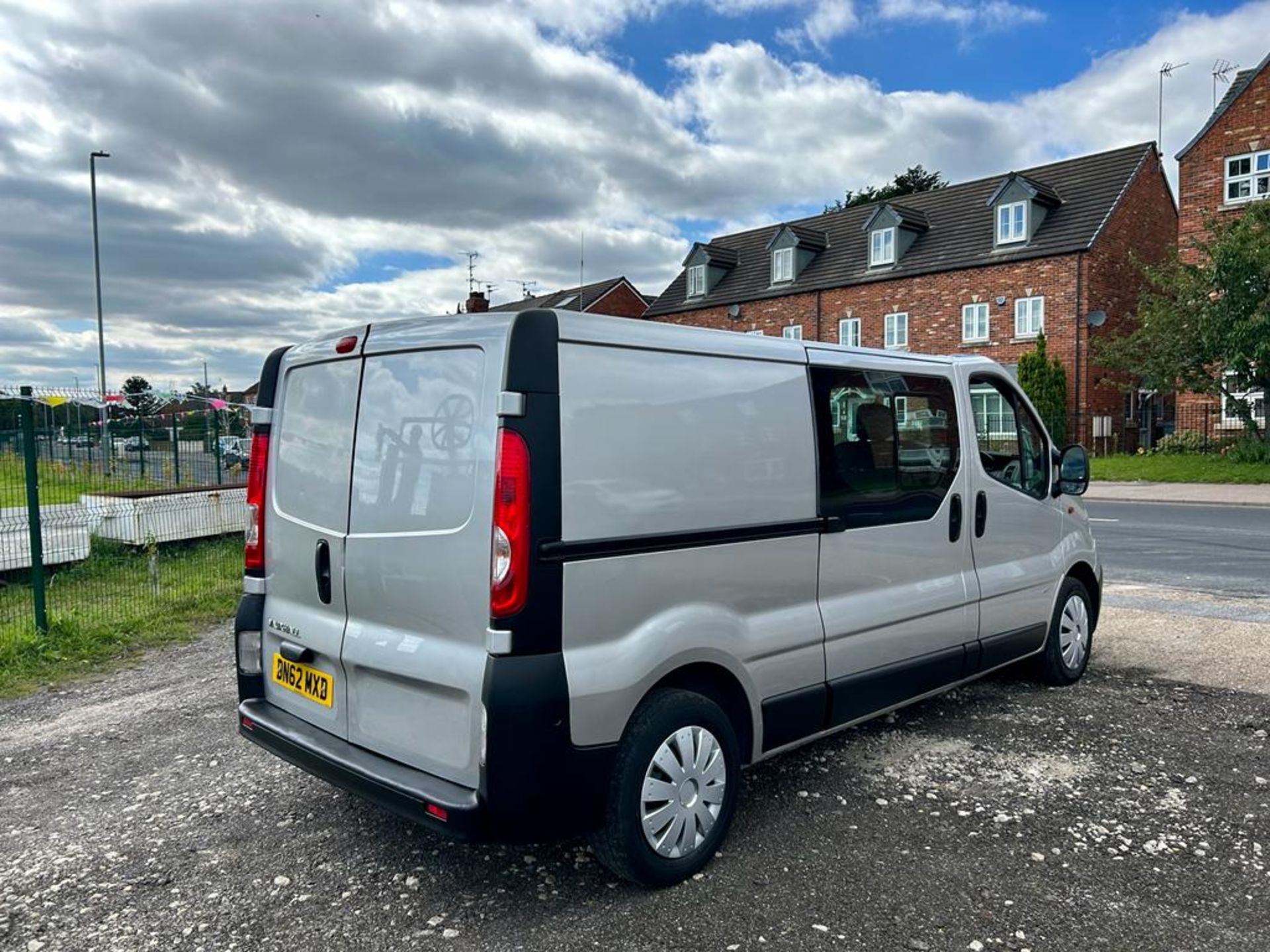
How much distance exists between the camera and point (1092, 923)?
9.70 ft

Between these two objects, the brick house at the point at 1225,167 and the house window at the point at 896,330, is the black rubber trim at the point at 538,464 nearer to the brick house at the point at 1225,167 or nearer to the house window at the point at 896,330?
the brick house at the point at 1225,167

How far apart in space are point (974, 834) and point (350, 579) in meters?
2.61

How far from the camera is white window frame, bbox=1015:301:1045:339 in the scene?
29406 mm

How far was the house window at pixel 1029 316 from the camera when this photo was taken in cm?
2942

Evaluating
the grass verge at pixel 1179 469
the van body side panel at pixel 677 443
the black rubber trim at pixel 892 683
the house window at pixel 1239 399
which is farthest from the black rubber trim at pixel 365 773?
the house window at pixel 1239 399

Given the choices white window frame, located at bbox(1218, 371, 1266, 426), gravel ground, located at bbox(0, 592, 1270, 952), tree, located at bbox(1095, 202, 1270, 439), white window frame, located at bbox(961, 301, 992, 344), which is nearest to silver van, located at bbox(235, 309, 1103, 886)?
gravel ground, located at bbox(0, 592, 1270, 952)

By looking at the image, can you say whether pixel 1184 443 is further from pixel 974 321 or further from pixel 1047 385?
pixel 974 321

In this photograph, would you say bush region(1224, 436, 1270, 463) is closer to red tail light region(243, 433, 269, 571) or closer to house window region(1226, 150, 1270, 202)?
house window region(1226, 150, 1270, 202)

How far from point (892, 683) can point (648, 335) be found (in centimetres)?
205

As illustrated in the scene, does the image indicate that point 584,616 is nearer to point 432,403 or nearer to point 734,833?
point 432,403

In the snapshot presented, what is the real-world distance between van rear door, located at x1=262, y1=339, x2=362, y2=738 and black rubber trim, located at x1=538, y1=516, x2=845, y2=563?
95 centimetres

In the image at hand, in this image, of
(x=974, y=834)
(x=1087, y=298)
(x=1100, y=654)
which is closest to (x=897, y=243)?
(x=1087, y=298)

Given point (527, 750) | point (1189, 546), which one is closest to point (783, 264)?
point (1189, 546)

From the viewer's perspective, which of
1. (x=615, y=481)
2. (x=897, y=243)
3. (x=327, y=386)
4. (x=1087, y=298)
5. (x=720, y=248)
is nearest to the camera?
(x=615, y=481)
